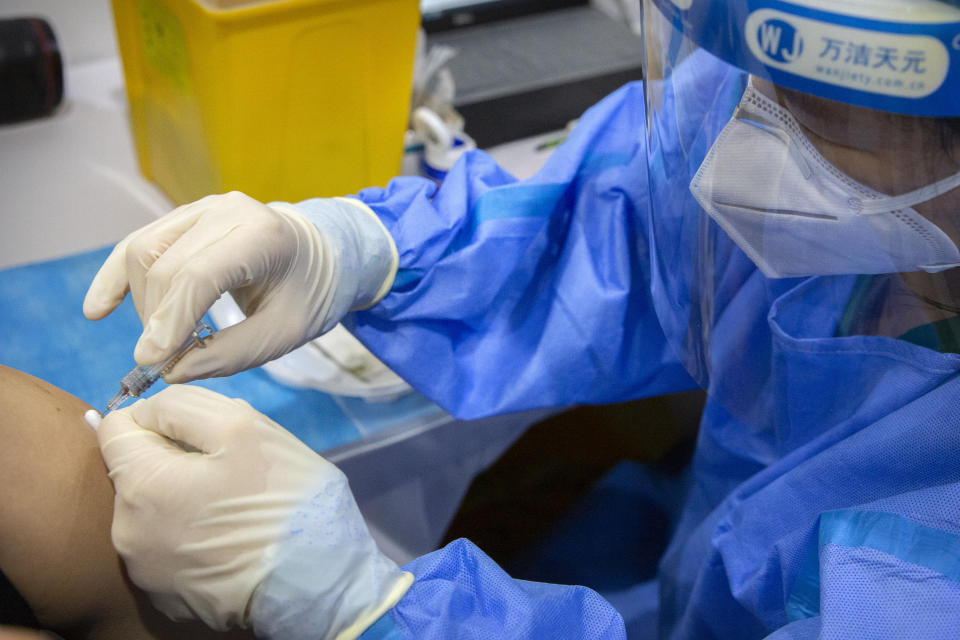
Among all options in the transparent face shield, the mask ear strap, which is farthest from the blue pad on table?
the mask ear strap

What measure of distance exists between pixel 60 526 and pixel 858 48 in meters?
0.69

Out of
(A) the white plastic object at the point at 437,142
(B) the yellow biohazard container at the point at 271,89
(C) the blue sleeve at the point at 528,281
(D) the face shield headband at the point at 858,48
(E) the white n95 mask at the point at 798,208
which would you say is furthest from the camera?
(A) the white plastic object at the point at 437,142

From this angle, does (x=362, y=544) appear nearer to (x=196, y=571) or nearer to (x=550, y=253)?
(x=196, y=571)

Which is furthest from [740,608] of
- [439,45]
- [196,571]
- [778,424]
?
[439,45]

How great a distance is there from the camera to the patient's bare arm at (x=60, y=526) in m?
0.65

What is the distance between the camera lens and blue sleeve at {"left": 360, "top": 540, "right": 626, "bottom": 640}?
0.68 metres

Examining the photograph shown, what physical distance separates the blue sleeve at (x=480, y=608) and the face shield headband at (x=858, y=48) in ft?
1.46

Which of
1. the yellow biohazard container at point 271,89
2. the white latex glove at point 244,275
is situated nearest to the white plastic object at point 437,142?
the yellow biohazard container at point 271,89

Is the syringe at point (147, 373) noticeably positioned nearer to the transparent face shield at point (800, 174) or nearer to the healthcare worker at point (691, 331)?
the healthcare worker at point (691, 331)

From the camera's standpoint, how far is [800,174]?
2.20 feet

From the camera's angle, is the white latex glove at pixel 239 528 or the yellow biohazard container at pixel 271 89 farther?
the yellow biohazard container at pixel 271 89

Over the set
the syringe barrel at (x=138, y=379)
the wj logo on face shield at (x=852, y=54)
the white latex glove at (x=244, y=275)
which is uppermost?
the wj logo on face shield at (x=852, y=54)

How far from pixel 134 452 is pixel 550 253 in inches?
20.4

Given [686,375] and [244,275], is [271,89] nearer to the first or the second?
[244,275]
